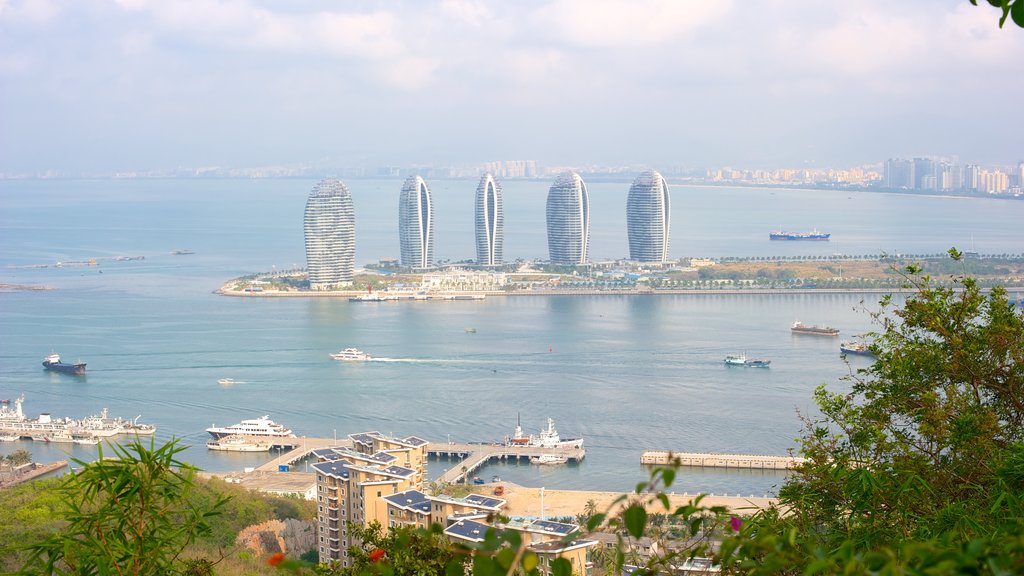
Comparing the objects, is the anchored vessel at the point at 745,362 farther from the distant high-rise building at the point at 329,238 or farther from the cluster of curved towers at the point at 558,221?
the cluster of curved towers at the point at 558,221

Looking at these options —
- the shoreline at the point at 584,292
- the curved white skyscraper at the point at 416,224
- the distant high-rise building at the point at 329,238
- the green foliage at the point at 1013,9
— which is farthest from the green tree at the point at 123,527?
the curved white skyscraper at the point at 416,224

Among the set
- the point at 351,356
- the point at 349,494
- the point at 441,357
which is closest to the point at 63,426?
the point at 351,356

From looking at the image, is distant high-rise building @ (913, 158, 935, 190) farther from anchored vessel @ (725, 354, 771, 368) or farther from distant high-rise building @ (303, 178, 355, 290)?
anchored vessel @ (725, 354, 771, 368)

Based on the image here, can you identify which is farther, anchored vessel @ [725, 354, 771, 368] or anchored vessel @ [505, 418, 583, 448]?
anchored vessel @ [725, 354, 771, 368]

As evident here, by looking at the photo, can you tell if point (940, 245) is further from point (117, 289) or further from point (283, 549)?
point (283, 549)

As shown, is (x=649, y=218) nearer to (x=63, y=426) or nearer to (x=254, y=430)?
(x=254, y=430)

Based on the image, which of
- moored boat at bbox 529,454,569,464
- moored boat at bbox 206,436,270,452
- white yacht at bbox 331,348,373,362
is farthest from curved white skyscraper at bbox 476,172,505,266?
moored boat at bbox 529,454,569,464
